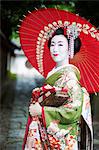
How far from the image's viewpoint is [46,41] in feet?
13.2

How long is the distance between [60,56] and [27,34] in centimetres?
55

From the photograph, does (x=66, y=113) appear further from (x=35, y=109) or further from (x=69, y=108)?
(x=35, y=109)

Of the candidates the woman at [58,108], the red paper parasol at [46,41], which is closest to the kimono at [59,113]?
the woman at [58,108]

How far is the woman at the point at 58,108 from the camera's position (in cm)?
356

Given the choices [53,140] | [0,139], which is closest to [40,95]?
[53,140]

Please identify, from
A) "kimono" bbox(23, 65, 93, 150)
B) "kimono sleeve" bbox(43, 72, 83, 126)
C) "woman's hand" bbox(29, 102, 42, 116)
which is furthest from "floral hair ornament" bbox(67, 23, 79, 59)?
"woman's hand" bbox(29, 102, 42, 116)

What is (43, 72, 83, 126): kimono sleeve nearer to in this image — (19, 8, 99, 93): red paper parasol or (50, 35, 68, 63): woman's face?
(50, 35, 68, 63): woman's face

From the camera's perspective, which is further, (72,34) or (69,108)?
(72,34)

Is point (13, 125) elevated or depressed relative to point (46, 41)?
depressed

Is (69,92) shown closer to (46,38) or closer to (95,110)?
(46,38)

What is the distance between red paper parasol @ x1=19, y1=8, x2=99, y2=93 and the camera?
390cm

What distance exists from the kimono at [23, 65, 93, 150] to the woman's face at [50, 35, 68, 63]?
11cm

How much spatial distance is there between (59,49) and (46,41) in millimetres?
274

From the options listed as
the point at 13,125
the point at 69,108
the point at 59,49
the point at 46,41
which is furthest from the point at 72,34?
the point at 13,125
